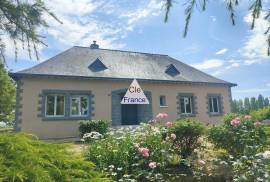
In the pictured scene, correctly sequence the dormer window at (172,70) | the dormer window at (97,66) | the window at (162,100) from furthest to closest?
the dormer window at (172,70) → the window at (162,100) → the dormer window at (97,66)

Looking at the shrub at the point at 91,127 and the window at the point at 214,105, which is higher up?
the window at the point at 214,105

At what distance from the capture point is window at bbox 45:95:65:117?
15.1 m

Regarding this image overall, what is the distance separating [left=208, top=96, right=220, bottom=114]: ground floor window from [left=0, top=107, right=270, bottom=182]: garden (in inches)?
504

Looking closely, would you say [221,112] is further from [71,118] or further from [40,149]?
[40,149]

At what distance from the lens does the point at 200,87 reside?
19.9m

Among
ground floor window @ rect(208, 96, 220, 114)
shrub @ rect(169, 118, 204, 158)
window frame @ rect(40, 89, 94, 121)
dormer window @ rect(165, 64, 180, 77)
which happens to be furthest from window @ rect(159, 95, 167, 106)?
shrub @ rect(169, 118, 204, 158)

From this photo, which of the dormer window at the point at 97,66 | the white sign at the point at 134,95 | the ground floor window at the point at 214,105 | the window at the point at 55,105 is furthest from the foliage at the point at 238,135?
the ground floor window at the point at 214,105

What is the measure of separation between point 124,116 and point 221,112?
8165 millimetres

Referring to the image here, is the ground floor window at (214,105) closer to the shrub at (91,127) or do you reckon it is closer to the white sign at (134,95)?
the white sign at (134,95)

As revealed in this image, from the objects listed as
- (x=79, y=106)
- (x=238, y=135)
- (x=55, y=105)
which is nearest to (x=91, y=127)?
(x=79, y=106)

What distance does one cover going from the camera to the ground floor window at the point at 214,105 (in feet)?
66.6

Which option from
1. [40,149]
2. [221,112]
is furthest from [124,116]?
[40,149]

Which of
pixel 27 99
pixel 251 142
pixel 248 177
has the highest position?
pixel 27 99

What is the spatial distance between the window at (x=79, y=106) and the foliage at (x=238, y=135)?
33.0ft
